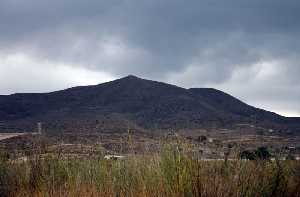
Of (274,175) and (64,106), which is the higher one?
(64,106)

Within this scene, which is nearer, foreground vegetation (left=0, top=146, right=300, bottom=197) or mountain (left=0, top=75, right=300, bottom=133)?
foreground vegetation (left=0, top=146, right=300, bottom=197)

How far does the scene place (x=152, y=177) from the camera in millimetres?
8750

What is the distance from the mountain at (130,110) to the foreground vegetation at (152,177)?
157 feet

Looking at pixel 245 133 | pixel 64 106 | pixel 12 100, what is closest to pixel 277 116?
pixel 245 133

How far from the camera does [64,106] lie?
89.3 meters

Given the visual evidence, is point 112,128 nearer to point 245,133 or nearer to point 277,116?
point 245,133

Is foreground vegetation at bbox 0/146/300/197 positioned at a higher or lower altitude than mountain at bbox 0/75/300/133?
Result: lower

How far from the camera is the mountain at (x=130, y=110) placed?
69.8m

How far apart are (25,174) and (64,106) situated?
257 ft

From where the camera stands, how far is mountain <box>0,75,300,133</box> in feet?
229

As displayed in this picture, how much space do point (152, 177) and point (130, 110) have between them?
7412cm

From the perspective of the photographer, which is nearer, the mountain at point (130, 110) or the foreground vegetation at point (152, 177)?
the foreground vegetation at point (152, 177)

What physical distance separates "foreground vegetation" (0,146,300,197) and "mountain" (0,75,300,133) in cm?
4783

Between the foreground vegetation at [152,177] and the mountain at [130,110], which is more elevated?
the mountain at [130,110]
